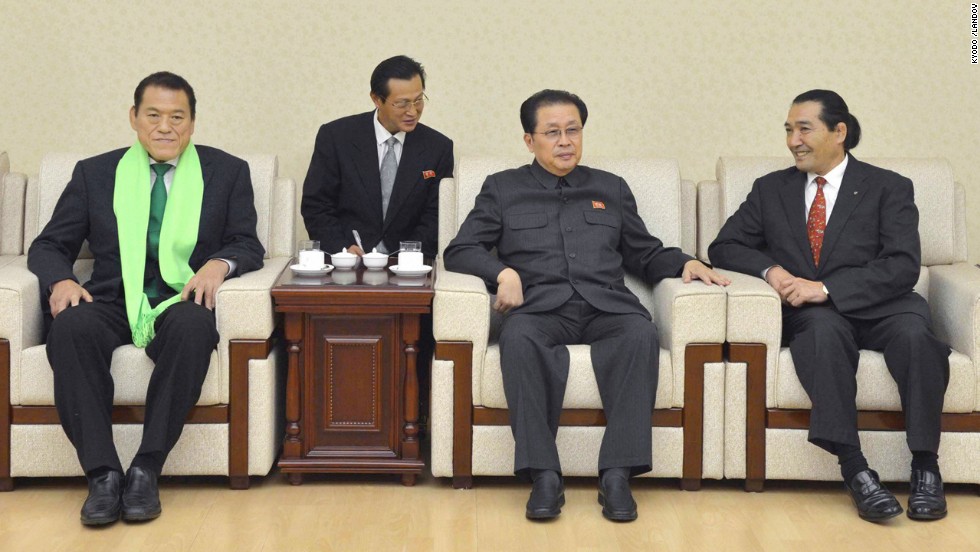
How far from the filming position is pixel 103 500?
10.9 ft

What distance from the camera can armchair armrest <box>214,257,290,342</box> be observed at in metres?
3.57

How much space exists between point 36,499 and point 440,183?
5.42ft

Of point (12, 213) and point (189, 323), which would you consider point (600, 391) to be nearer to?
point (189, 323)

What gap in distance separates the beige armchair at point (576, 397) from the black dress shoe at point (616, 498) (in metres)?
0.16

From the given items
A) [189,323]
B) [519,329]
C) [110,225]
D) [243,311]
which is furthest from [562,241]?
[110,225]

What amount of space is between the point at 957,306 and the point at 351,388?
6.13ft

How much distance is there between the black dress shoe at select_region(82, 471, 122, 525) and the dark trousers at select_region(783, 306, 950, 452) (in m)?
1.96

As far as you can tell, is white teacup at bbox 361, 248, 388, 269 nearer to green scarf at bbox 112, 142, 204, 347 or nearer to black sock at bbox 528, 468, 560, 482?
green scarf at bbox 112, 142, 204, 347

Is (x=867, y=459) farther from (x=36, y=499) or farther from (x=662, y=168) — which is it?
(x=36, y=499)

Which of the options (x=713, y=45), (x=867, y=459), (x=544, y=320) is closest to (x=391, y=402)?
(x=544, y=320)

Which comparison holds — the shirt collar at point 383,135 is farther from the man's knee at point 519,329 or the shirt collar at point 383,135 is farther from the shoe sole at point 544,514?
the shoe sole at point 544,514

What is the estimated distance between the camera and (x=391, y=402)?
372 centimetres

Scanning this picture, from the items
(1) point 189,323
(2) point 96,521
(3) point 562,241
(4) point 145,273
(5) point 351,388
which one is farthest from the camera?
(3) point 562,241

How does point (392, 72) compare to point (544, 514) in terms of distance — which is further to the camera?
point (392, 72)
